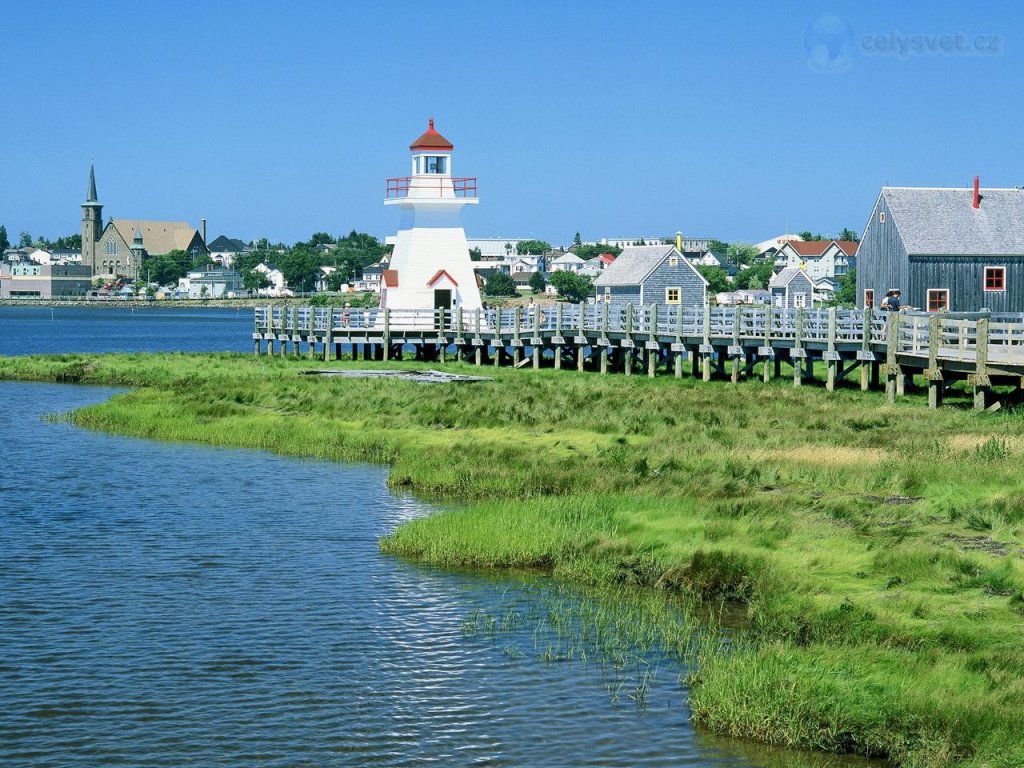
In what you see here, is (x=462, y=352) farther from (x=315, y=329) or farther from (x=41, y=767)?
(x=41, y=767)

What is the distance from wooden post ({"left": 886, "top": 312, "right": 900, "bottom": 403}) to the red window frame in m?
19.5

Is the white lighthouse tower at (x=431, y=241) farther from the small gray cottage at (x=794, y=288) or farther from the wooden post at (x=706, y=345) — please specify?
the small gray cottage at (x=794, y=288)

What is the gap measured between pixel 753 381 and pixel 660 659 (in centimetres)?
2729

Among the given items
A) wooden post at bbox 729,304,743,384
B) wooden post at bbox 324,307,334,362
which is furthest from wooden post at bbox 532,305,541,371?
wooden post at bbox 729,304,743,384

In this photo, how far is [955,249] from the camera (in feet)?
166

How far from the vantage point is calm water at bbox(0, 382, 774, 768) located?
1133 cm

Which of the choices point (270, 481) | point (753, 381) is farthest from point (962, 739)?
point (753, 381)

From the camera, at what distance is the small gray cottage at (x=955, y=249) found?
5066 centimetres

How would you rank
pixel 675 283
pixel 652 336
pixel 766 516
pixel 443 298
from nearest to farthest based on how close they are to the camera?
pixel 766 516 < pixel 652 336 < pixel 443 298 < pixel 675 283

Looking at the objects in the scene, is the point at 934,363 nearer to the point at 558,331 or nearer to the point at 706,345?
the point at 706,345

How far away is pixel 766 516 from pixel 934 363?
1420 centimetres

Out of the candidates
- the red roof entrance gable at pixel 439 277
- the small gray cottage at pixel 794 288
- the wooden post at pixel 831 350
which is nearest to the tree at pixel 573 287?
→ the small gray cottage at pixel 794 288

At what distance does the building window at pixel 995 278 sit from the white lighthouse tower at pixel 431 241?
61.2 feet

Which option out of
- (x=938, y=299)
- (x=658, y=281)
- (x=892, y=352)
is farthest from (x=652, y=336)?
(x=658, y=281)
